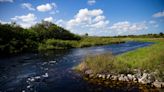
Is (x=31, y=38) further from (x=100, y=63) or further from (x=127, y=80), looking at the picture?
(x=127, y=80)

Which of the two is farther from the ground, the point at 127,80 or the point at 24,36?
the point at 24,36

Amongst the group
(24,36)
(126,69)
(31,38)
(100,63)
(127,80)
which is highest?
(24,36)

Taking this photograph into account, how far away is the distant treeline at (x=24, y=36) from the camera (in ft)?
199

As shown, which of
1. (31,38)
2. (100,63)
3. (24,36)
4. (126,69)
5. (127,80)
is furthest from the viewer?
(31,38)

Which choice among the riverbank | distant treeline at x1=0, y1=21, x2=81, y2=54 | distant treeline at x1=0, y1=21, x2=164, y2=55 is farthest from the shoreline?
distant treeline at x1=0, y1=21, x2=81, y2=54

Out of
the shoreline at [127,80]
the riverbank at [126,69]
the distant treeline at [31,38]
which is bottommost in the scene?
the shoreline at [127,80]

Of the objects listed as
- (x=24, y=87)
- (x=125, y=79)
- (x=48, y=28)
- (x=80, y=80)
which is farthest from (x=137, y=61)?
(x=48, y=28)

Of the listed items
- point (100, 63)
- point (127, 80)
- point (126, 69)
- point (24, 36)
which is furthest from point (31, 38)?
point (127, 80)

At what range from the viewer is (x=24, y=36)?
7000 centimetres

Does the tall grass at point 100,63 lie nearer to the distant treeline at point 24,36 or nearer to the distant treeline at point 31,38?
the distant treeline at point 31,38

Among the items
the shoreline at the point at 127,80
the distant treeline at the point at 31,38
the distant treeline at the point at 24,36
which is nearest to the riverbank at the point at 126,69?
the shoreline at the point at 127,80

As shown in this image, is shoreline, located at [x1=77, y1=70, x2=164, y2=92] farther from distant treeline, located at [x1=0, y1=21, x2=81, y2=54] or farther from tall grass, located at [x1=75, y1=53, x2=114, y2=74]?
distant treeline, located at [x1=0, y1=21, x2=81, y2=54]

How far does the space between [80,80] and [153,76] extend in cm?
715

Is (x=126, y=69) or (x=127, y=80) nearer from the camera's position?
(x=127, y=80)
